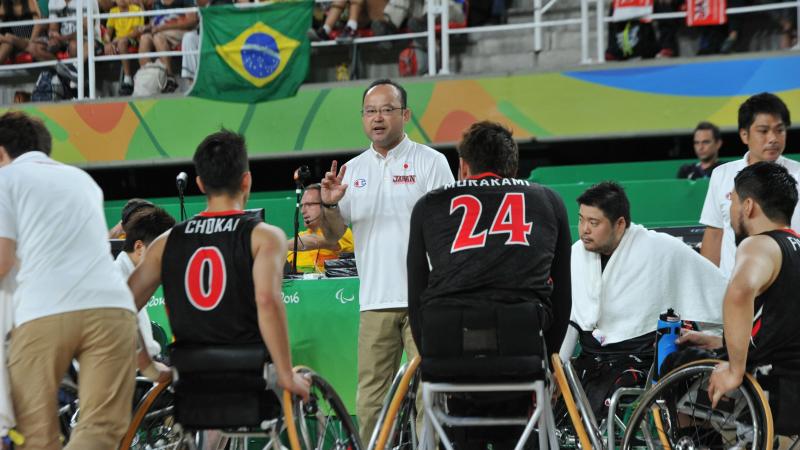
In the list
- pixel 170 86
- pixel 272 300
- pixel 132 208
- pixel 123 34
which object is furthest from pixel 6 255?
pixel 123 34

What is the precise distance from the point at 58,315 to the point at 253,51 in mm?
7414

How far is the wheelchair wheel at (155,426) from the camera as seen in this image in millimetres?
4199

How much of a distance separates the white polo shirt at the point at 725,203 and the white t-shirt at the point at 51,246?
134 inches

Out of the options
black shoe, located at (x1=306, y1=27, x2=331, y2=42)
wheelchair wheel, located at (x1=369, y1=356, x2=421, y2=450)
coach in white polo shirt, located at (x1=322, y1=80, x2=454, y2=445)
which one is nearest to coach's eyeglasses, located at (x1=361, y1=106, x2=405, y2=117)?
coach in white polo shirt, located at (x1=322, y1=80, x2=454, y2=445)

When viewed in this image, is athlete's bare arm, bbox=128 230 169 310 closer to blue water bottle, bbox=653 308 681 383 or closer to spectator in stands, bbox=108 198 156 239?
spectator in stands, bbox=108 198 156 239

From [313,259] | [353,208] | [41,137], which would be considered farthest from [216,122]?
[41,137]

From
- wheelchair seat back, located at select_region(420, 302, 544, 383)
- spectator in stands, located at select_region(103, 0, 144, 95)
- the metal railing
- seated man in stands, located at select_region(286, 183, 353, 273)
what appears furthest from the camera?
spectator in stands, located at select_region(103, 0, 144, 95)

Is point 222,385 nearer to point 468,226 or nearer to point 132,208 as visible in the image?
point 468,226

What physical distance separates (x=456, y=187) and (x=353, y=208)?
138 cm

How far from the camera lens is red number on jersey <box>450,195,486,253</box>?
13.6 ft

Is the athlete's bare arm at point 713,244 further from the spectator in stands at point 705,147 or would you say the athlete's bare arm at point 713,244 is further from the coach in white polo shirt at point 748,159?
the spectator in stands at point 705,147

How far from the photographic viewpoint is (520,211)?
4184mm

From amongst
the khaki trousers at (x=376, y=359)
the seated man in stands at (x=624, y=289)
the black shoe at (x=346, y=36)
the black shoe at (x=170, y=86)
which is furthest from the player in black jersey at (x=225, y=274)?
the black shoe at (x=170, y=86)

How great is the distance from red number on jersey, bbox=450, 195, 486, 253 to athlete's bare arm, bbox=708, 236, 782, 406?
38.0 inches
